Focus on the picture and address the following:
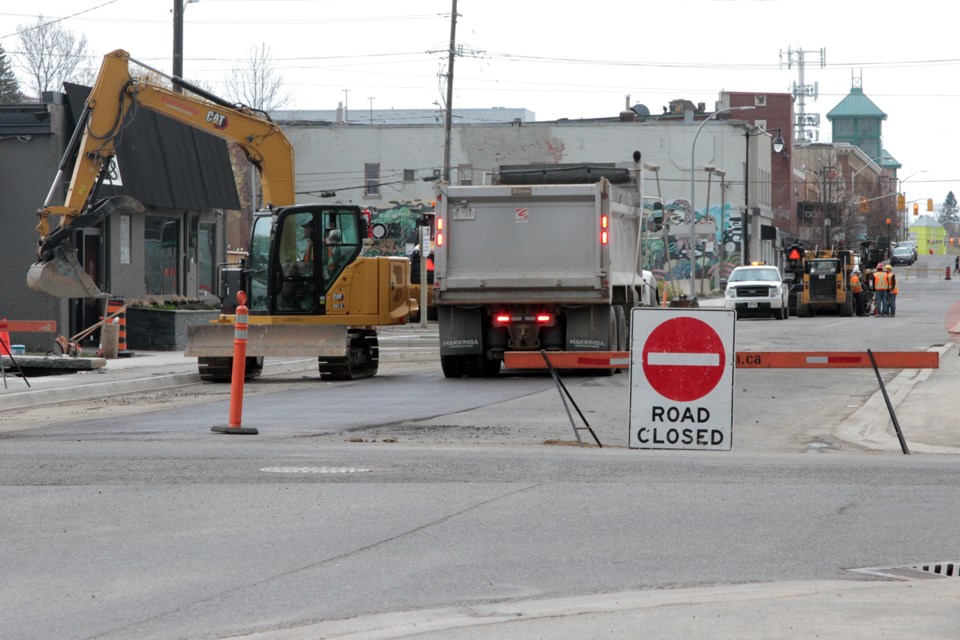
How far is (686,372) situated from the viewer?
1244 centimetres

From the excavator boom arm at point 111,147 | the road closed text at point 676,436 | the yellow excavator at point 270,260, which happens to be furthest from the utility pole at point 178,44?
the road closed text at point 676,436

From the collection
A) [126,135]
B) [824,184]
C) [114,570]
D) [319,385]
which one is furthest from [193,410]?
[824,184]

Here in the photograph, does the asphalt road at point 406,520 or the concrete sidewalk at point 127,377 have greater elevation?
the asphalt road at point 406,520

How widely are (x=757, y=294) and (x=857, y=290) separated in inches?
232

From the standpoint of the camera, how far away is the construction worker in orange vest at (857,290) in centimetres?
5325

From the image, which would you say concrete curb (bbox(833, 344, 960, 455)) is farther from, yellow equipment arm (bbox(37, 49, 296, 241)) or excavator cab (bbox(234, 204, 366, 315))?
yellow equipment arm (bbox(37, 49, 296, 241))

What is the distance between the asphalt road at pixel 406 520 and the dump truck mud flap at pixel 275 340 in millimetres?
6402

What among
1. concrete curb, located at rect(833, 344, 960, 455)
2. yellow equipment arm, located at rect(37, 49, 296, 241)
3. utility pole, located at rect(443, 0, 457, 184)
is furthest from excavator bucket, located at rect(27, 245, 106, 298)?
utility pole, located at rect(443, 0, 457, 184)

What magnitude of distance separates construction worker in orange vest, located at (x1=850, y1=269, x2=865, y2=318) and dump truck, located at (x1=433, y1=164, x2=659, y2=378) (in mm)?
32557

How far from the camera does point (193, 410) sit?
57.2ft

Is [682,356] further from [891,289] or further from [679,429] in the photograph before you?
[891,289]

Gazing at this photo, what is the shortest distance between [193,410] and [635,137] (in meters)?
64.7

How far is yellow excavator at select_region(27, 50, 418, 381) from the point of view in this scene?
2238cm

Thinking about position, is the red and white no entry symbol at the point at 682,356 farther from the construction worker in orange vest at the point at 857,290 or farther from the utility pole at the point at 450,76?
the construction worker in orange vest at the point at 857,290
